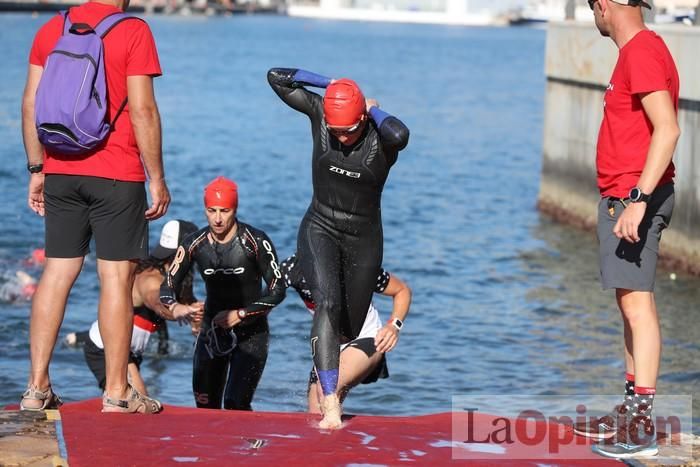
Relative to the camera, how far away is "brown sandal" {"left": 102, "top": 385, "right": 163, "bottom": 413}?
721 centimetres

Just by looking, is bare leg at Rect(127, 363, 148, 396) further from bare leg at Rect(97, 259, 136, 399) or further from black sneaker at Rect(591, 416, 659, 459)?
black sneaker at Rect(591, 416, 659, 459)

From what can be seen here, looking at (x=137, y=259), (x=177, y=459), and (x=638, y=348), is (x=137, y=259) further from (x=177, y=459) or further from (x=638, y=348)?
(x=638, y=348)

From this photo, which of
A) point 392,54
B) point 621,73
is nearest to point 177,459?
point 621,73

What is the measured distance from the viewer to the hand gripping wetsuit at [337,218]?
726cm

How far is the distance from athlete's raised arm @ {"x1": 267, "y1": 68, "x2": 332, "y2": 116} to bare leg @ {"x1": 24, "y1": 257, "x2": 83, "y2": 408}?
1.56 meters

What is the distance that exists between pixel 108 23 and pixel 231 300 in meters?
2.76

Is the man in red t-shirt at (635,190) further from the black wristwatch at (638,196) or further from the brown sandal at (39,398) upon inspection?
the brown sandal at (39,398)

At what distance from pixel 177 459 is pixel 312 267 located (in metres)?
1.61

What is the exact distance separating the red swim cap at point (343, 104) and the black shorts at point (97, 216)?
1128 mm

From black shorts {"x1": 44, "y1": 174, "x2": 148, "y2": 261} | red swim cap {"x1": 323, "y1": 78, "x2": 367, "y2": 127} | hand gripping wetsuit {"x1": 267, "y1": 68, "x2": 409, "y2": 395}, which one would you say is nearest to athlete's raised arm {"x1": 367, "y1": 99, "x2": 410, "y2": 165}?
hand gripping wetsuit {"x1": 267, "y1": 68, "x2": 409, "y2": 395}

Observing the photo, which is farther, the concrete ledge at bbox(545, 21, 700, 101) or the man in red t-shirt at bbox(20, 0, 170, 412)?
the concrete ledge at bbox(545, 21, 700, 101)

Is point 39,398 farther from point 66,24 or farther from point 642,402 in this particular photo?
point 642,402

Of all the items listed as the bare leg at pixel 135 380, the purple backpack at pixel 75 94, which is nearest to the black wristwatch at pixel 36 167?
the purple backpack at pixel 75 94

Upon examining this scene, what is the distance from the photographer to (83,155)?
23.0 ft
